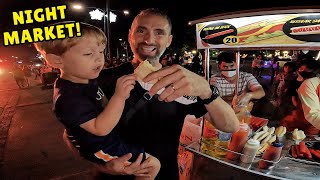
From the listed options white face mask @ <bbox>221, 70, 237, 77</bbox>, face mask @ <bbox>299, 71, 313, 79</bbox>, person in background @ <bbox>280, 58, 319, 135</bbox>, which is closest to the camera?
person in background @ <bbox>280, 58, 319, 135</bbox>

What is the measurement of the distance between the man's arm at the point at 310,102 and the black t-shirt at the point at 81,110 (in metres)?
3.19

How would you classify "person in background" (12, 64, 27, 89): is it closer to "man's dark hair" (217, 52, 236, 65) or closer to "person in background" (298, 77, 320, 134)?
"man's dark hair" (217, 52, 236, 65)

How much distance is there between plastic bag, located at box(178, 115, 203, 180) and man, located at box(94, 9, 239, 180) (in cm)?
115

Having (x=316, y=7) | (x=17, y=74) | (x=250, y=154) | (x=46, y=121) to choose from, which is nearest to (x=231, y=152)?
(x=250, y=154)

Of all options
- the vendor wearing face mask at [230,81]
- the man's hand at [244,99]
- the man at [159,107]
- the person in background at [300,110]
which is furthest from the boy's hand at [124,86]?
the vendor wearing face mask at [230,81]

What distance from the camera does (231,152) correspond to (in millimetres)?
3111

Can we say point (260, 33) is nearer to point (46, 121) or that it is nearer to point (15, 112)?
point (46, 121)

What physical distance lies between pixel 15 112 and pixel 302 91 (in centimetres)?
1168

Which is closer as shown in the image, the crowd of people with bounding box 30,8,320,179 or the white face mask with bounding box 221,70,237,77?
the crowd of people with bounding box 30,8,320,179

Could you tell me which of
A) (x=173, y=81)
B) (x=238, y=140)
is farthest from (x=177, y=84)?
(x=238, y=140)

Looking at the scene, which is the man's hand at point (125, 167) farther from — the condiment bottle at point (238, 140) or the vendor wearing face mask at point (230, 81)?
the vendor wearing face mask at point (230, 81)

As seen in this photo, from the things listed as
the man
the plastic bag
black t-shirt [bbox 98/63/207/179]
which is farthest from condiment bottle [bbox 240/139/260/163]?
black t-shirt [bbox 98/63/207/179]

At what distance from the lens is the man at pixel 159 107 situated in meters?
2.02

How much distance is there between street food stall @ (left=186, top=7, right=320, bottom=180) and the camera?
302cm
